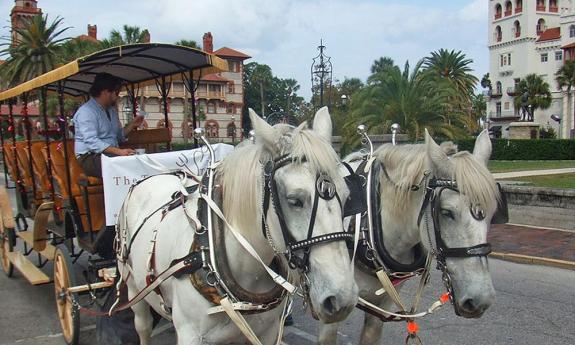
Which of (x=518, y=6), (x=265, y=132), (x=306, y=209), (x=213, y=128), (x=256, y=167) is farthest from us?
(x=518, y=6)

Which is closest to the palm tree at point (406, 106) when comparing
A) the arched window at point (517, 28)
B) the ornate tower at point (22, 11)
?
the arched window at point (517, 28)

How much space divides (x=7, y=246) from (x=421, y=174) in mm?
6703

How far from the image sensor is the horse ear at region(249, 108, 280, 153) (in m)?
2.38

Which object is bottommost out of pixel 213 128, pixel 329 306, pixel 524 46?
pixel 329 306

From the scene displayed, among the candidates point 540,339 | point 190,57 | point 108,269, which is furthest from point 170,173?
point 540,339

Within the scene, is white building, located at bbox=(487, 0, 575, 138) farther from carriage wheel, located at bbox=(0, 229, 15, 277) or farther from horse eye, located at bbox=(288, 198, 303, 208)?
horse eye, located at bbox=(288, 198, 303, 208)

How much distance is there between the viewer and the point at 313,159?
2277 millimetres

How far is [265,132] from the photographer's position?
238cm

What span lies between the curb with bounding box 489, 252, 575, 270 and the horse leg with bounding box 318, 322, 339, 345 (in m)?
5.62

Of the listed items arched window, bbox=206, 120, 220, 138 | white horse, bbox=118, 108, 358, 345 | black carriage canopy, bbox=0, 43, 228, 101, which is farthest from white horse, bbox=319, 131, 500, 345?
arched window, bbox=206, 120, 220, 138

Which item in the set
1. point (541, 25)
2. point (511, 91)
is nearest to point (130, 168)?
point (511, 91)

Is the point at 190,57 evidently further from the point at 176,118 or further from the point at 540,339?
the point at 176,118

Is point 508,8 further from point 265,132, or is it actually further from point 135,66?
point 265,132

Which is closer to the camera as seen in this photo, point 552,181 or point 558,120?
point 552,181
